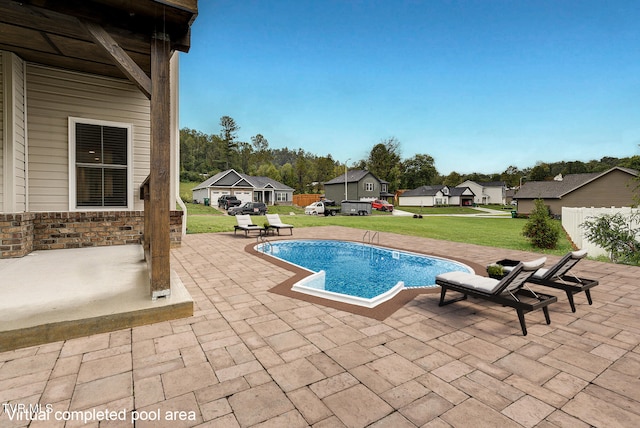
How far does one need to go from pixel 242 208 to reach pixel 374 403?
24.2 meters

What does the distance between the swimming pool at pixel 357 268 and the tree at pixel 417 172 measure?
55.7 metres

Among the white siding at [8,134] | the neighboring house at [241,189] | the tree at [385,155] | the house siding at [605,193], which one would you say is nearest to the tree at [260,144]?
the tree at [385,155]

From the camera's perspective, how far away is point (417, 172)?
207ft

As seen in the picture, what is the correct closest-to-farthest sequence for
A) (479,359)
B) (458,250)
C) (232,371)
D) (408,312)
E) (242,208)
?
(232,371)
(479,359)
(408,312)
(458,250)
(242,208)

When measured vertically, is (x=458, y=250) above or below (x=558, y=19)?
below

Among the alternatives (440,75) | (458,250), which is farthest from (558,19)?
(458,250)

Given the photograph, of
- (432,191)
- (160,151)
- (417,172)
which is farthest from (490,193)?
(160,151)

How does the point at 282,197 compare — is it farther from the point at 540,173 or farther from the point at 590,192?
the point at 540,173

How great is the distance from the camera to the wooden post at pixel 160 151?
3.32 metres

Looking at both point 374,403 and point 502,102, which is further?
point 502,102

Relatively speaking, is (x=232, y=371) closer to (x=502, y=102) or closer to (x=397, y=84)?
(x=397, y=84)

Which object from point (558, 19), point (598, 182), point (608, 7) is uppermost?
point (608, 7)

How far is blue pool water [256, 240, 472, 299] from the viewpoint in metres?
6.27

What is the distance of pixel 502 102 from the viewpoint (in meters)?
32.4
